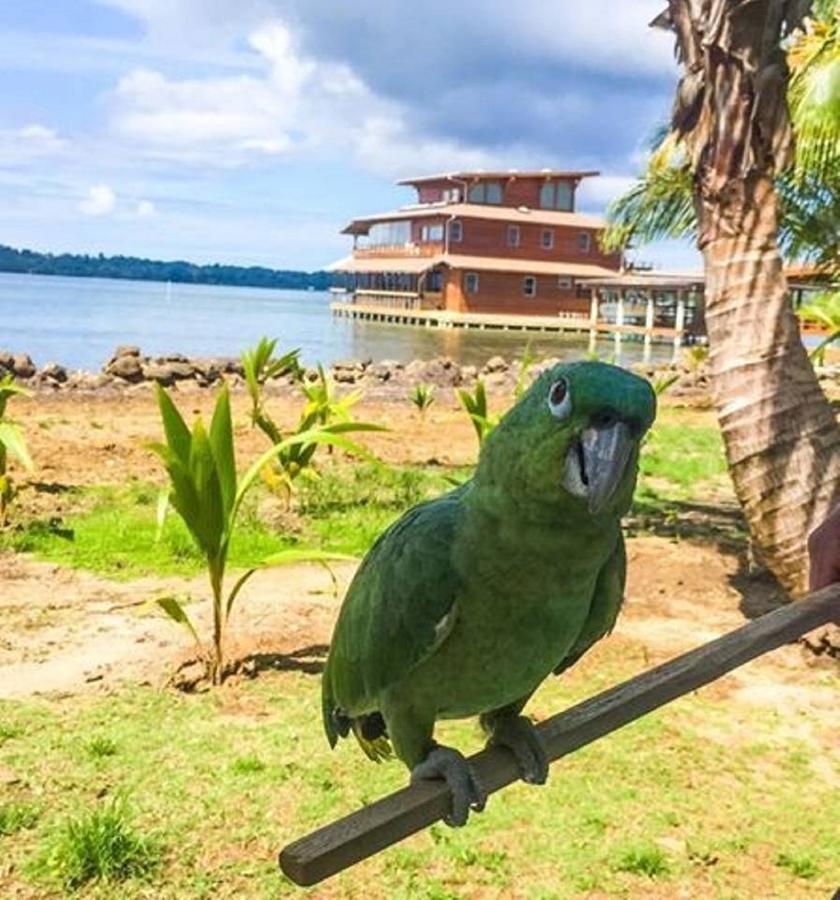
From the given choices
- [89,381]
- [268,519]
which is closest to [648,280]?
[89,381]

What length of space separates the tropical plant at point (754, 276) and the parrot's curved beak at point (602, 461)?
392 cm

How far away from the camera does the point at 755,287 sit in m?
5.32

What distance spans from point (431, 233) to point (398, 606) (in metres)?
48.8

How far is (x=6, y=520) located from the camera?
25.3ft

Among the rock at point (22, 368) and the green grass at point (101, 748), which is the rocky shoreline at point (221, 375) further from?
the green grass at point (101, 748)

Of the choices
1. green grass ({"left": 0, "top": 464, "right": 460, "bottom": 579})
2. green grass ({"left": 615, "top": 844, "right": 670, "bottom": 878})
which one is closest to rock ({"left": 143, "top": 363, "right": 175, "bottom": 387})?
green grass ({"left": 0, "top": 464, "right": 460, "bottom": 579})

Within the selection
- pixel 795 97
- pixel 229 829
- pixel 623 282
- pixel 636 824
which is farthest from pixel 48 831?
pixel 623 282

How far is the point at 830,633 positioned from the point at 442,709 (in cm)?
396

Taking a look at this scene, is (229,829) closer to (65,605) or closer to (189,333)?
(65,605)

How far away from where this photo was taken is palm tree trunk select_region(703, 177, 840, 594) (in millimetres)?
5172

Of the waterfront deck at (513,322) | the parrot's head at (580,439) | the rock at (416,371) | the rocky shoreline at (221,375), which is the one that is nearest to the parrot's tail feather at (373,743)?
the parrot's head at (580,439)

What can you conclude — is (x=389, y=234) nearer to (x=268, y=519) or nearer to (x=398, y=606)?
(x=268, y=519)

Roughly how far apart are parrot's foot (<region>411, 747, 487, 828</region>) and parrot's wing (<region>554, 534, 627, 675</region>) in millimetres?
282

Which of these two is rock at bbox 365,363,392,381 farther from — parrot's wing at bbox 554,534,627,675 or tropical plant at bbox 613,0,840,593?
parrot's wing at bbox 554,534,627,675
